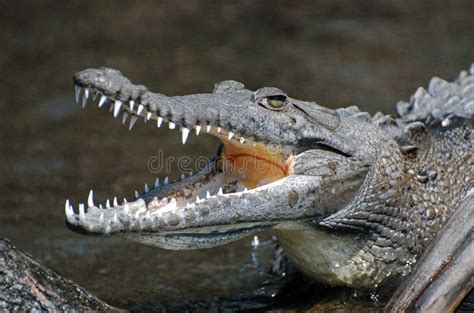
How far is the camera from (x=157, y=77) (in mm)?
9883

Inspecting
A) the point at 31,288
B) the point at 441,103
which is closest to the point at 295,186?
the point at 31,288

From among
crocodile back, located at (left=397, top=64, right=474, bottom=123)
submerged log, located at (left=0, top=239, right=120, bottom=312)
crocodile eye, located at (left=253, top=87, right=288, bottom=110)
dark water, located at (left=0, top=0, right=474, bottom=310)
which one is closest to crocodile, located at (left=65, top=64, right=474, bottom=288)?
crocodile eye, located at (left=253, top=87, right=288, bottom=110)

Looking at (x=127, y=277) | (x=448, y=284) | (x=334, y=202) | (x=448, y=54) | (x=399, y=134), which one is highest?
(x=448, y=54)

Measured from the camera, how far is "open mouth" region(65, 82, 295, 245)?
438 cm

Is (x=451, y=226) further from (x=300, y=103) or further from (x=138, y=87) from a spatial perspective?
(x=138, y=87)

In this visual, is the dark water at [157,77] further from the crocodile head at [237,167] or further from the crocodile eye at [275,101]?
the crocodile eye at [275,101]

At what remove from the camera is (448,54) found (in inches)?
404

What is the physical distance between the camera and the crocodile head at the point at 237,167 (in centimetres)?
451

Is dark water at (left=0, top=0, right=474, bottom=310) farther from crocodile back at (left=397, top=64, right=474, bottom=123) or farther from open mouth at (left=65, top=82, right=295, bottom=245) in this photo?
crocodile back at (left=397, top=64, right=474, bottom=123)

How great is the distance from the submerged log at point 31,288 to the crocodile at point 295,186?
0.37m

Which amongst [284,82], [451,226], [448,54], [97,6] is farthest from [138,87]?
[97,6]

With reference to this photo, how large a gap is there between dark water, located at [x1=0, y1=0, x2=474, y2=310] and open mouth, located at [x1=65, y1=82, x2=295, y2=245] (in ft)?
2.61

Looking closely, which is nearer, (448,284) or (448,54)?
(448,284)

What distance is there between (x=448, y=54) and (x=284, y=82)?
196 cm
